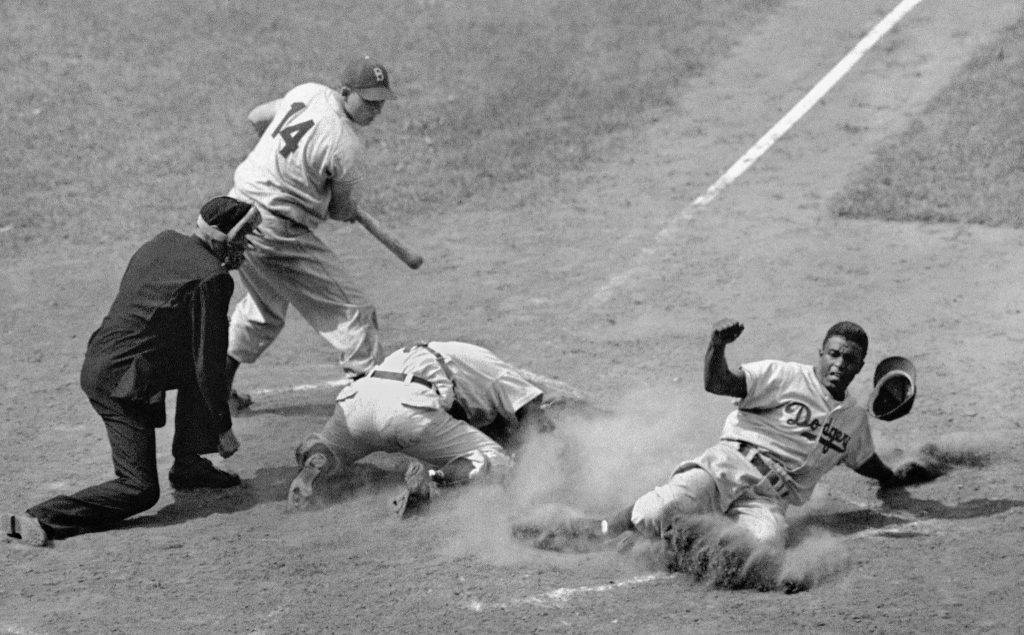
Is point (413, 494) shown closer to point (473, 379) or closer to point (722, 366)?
point (473, 379)

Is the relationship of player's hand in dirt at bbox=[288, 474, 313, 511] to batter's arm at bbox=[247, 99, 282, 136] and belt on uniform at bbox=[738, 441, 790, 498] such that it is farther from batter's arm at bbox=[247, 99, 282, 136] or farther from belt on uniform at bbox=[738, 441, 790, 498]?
batter's arm at bbox=[247, 99, 282, 136]

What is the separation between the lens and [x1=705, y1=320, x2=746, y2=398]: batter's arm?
6.73 m

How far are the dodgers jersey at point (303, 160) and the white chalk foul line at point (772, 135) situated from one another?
285cm

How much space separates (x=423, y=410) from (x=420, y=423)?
7 cm

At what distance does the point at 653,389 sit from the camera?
9.33 m

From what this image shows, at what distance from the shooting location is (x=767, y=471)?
709 centimetres

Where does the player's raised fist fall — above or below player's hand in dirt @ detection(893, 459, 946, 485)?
above

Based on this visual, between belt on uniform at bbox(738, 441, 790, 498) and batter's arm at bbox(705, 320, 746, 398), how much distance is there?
0.93 feet

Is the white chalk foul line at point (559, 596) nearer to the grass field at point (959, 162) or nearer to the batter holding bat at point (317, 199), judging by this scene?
the batter holding bat at point (317, 199)

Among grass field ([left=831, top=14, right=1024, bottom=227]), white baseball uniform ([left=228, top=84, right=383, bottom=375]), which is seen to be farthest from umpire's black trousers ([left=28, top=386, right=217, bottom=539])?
grass field ([left=831, top=14, right=1024, bottom=227])

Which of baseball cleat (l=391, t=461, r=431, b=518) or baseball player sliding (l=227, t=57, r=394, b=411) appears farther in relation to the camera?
baseball player sliding (l=227, t=57, r=394, b=411)

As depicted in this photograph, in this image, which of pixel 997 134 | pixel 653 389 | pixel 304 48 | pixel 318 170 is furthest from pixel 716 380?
pixel 304 48

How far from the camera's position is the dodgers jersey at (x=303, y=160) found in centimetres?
871

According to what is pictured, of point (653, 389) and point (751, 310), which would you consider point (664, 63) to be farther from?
point (653, 389)
